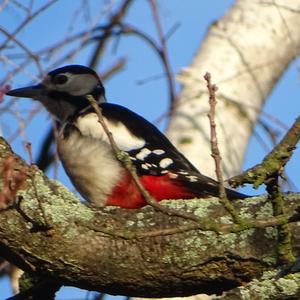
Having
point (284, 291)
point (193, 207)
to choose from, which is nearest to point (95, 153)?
point (193, 207)

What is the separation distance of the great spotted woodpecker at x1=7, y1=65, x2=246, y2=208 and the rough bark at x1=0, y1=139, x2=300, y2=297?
0.87 m

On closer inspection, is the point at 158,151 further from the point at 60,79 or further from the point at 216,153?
the point at 216,153

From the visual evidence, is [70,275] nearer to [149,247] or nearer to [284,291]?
[149,247]

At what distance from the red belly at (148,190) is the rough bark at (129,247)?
3.63 feet

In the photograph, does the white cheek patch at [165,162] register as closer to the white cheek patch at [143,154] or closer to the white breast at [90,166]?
the white cheek patch at [143,154]

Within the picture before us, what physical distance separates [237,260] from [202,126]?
2.83 metres

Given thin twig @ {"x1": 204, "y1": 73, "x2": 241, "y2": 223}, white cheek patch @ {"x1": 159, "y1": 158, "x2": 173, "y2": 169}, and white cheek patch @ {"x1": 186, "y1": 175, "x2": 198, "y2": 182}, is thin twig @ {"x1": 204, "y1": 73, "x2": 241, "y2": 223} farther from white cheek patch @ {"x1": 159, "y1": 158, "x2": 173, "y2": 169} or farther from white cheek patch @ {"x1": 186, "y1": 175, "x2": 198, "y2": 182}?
white cheek patch @ {"x1": 159, "y1": 158, "x2": 173, "y2": 169}

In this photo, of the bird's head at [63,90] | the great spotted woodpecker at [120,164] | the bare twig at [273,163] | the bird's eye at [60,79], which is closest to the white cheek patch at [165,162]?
the great spotted woodpecker at [120,164]

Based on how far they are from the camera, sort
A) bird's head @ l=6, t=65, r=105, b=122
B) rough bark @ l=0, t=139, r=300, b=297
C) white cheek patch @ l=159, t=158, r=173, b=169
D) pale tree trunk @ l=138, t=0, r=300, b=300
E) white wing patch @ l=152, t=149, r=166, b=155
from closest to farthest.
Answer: rough bark @ l=0, t=139, r=300, b=297 < white cheek patch @ l=159, t=158, r=173, b=169 < white wing patch @ l=152, t=149, r=166, b=155 < bird's head @ l=6, t=65, r=105, b=122 < pale tree trunk @ l=138, t=0, r=300, b=300

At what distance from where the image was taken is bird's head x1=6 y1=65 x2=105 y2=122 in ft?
18.6

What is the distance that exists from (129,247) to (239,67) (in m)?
3.29

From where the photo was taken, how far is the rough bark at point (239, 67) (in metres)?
6.29

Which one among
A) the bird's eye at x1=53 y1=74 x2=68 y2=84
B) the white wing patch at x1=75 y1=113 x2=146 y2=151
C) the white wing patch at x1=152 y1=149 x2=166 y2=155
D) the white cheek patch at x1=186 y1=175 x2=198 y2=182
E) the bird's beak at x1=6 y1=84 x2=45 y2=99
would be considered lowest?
the white cheek patch at x1=186 y1=175 x2=198 y2=182

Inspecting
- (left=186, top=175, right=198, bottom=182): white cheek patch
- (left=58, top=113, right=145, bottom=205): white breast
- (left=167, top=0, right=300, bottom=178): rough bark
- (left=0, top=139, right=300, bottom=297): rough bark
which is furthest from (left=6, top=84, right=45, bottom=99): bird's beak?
(left=0, top=139, right=300, bottom=297): rough bark
